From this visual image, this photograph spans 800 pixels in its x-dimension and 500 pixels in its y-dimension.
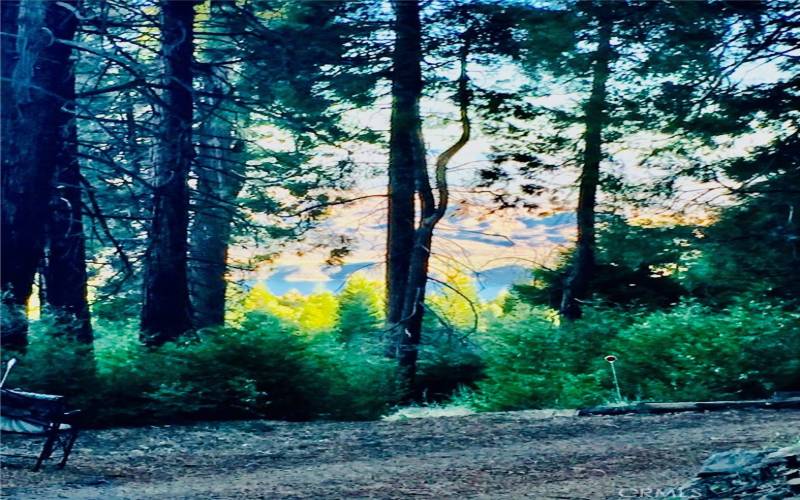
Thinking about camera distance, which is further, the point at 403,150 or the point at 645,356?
the point at 403,150

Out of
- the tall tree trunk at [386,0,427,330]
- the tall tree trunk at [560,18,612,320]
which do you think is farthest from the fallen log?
the tall tree trunk at [386,0,427,330]

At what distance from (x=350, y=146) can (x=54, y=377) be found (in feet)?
25.1

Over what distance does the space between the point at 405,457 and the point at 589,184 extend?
8.58 m

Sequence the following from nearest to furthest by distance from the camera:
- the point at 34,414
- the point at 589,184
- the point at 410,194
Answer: the point at 34,414 < the point at 410,194 < the point at 589,184

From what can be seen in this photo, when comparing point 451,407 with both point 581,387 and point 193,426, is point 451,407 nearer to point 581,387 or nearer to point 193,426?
point 581,387

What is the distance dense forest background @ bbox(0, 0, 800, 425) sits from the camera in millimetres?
9508

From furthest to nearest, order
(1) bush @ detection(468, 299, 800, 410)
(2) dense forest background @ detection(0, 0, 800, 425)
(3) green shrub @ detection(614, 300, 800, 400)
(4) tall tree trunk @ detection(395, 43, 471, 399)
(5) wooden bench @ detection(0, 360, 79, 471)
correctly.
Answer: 1. (4) tall tree trunk @ detection(395, 43, 471, 399)
2. (1) bush @ detection(468, 299, 800, 410)
3. (3) green shrub @ detection(614, 300, 800, 400)
4. (2) dense forest background @ detection(0, 0, 800, 425)
5. (5) wooden bench @ detection(0, 360, 79, 471)

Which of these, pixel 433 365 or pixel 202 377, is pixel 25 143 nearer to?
pixel 202 377

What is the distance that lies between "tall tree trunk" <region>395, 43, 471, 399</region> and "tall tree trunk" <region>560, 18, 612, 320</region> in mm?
2031

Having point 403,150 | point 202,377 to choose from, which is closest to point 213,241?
point 403,150

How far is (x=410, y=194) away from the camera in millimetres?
14570

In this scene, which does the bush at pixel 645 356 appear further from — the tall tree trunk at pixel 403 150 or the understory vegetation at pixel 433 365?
the tall tree trunk at pixel 403 150

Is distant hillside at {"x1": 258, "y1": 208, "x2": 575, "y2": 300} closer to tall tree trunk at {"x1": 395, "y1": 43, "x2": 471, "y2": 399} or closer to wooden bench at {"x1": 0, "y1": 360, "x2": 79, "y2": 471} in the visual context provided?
tall tree trunk at {"x1": 395, "y1": 43, "x2": 471, "y2": 399}

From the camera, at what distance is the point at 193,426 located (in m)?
8.70
